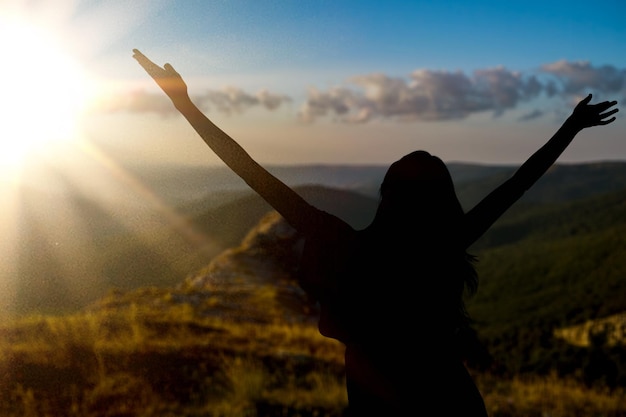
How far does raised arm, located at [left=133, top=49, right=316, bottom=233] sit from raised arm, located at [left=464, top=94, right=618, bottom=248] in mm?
579

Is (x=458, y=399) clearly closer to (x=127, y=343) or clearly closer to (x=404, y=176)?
(x=404, y=176)

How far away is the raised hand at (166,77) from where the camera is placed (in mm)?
2109

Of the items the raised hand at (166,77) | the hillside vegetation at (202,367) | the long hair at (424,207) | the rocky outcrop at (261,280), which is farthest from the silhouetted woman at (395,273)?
the rocky outcrop at (261,280)

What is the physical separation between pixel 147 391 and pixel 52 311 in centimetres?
685

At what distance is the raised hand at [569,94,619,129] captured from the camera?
2273mm

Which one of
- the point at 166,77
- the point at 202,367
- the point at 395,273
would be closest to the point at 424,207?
the point at 395,273

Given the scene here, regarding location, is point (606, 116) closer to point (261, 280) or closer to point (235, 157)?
point (235, 157)

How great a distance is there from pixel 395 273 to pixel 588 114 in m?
1.06

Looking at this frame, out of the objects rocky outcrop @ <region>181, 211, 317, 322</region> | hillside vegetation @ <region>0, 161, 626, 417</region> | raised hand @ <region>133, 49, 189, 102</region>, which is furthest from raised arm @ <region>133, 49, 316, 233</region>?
rocky outcrop @ <region>181, 211, 317, 322</region>

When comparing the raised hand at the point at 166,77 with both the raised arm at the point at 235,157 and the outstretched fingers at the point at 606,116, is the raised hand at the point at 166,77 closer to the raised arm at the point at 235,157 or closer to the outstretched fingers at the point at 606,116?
the raised arm at the point at 235,157

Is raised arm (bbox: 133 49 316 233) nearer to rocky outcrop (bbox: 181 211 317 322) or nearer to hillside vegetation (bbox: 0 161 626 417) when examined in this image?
hillside vegetation (bbox: 0 161 626 417)

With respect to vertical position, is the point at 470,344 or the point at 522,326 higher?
the point at 470,344

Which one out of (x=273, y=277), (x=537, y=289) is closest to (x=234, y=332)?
(x=273, y=277)

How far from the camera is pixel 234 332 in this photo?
10.9 meters
